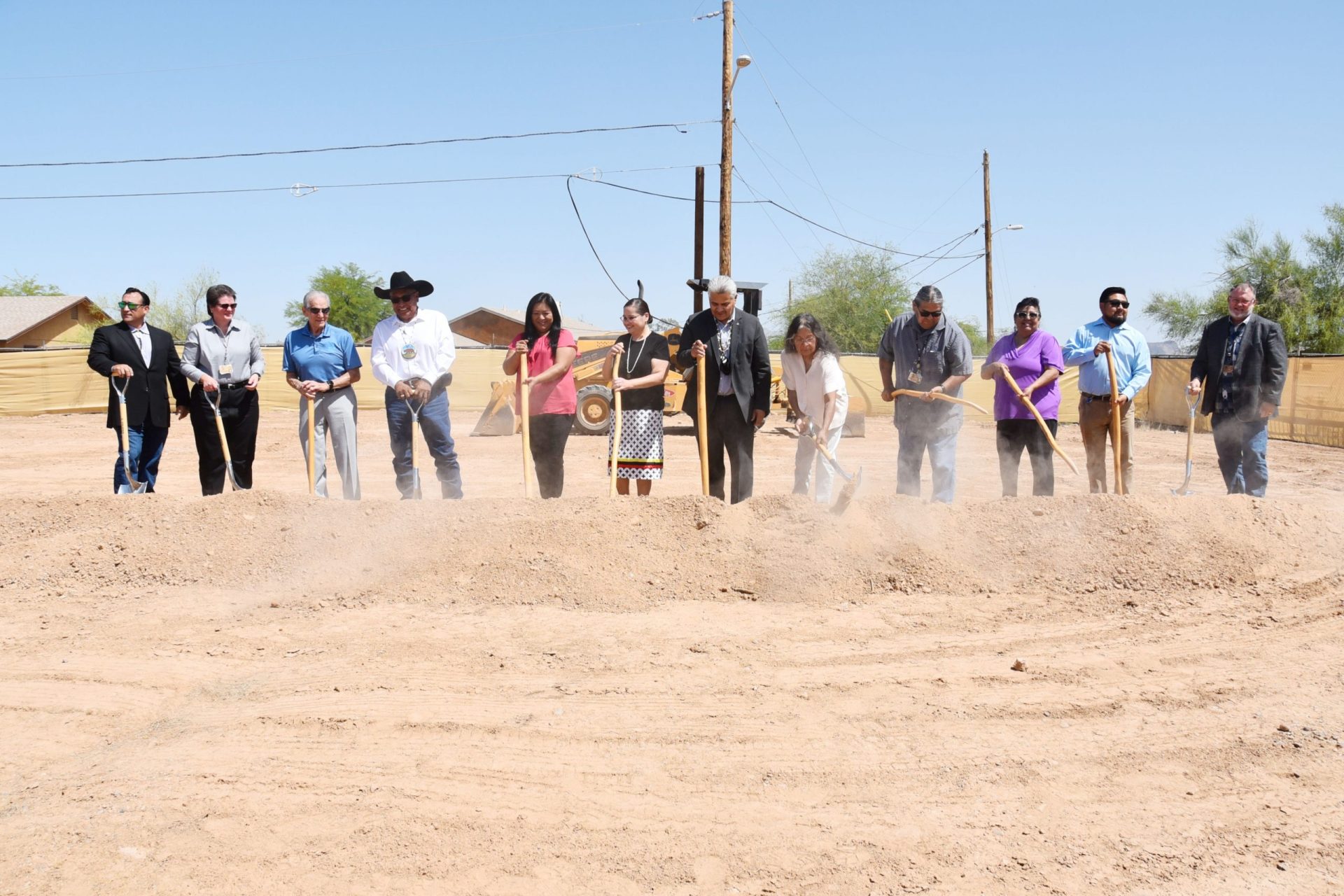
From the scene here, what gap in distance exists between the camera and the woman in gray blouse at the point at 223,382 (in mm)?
6230

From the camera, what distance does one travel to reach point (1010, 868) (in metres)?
2.59

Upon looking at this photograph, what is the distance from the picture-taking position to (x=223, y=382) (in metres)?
6.29

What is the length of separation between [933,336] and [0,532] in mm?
5740

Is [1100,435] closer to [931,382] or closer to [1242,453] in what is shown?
[1242,453]

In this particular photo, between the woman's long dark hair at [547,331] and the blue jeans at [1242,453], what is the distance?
423cm

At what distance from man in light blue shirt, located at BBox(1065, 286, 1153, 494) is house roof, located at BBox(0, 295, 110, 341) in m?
41.4

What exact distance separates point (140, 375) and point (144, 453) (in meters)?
0.55

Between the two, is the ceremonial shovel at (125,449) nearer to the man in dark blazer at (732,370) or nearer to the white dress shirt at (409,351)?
the white dress shirt at (409,351)

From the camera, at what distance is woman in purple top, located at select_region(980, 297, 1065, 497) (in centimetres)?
621

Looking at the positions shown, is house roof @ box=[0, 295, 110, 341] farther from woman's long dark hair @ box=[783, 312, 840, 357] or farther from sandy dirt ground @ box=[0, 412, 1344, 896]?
woman's long dark hair @ box=[783, 312, 840, 357]

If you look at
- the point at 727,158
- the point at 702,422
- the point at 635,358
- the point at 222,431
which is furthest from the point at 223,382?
the point at 727,158

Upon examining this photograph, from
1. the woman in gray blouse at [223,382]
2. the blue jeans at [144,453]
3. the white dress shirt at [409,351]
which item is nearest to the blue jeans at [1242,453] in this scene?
the white dress shirt at [409,351]

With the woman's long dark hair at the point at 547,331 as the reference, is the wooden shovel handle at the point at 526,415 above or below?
below

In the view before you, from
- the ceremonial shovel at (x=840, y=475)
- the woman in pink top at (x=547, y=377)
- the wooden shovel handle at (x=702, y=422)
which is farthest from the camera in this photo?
the woman in pink top at (x=547, y=377)
